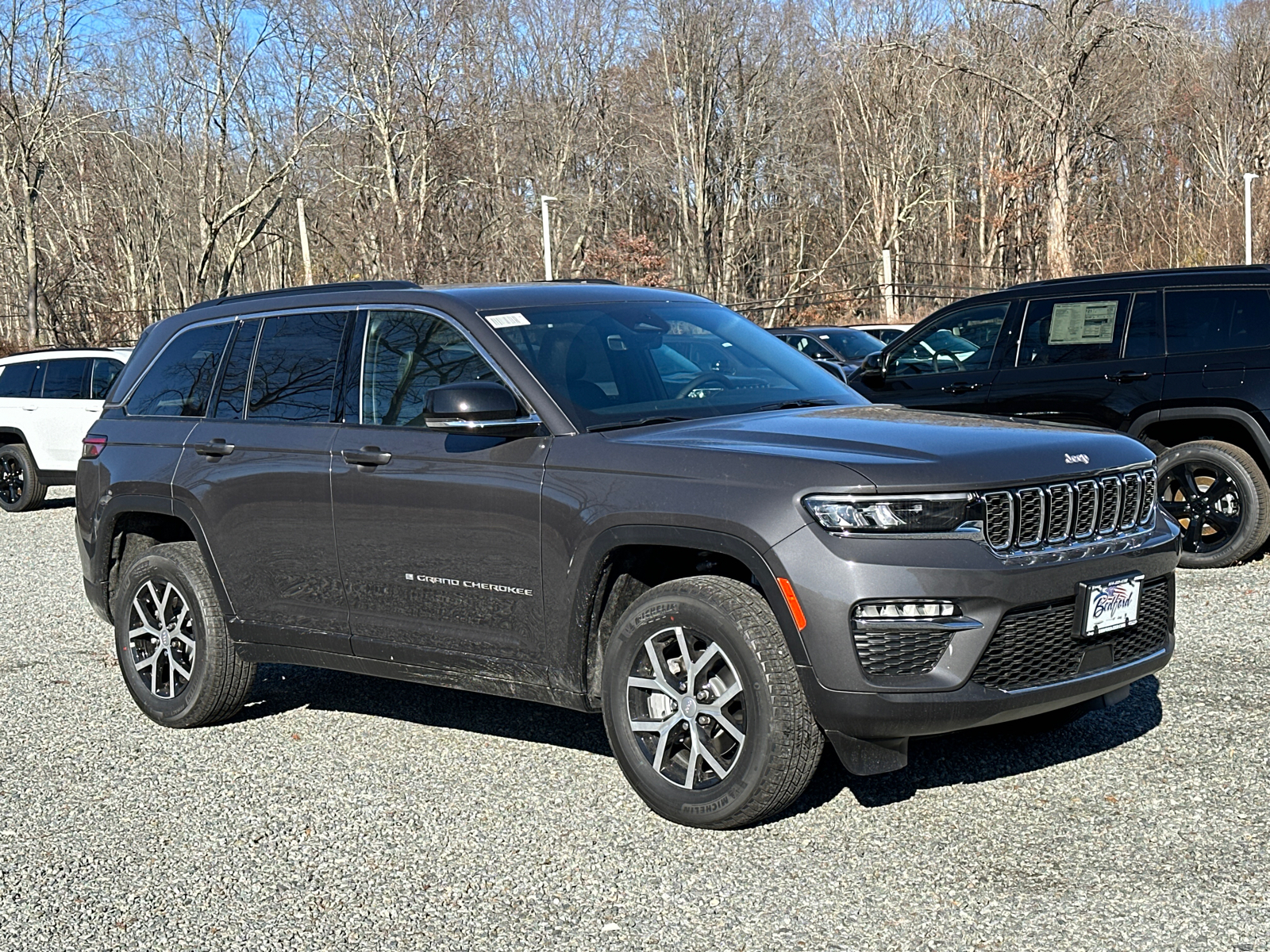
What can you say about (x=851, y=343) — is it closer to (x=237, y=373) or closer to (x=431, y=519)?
(x=237, y=373)

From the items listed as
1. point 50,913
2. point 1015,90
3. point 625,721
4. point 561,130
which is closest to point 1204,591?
point 625,721

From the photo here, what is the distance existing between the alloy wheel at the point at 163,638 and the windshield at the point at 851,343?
13.9 meters

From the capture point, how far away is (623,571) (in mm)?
5145

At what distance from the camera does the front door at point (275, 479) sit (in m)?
5.94

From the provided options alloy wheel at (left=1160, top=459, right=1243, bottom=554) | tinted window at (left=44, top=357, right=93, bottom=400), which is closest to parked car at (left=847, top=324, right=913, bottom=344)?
tinted window at (left=44, top=357, right=93, bottom=400)

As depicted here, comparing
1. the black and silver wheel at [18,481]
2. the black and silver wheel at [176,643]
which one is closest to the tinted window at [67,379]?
the black and silver wheel at [18,481]

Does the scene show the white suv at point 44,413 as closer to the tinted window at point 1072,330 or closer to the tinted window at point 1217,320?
the tinted window at point 1072,330

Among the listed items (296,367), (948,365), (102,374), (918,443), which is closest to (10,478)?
(102,374)

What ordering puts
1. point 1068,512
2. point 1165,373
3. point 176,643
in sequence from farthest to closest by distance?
point 1165,373 → point 176,643 → point 1068,512

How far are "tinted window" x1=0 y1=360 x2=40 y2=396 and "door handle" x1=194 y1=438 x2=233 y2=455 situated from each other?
12.2 metres

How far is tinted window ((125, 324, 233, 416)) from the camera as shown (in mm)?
6699

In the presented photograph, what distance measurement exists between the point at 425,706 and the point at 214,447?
1.55 m

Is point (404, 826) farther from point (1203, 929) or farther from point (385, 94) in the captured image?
point (385, 94)

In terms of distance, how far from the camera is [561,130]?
48719 mm
